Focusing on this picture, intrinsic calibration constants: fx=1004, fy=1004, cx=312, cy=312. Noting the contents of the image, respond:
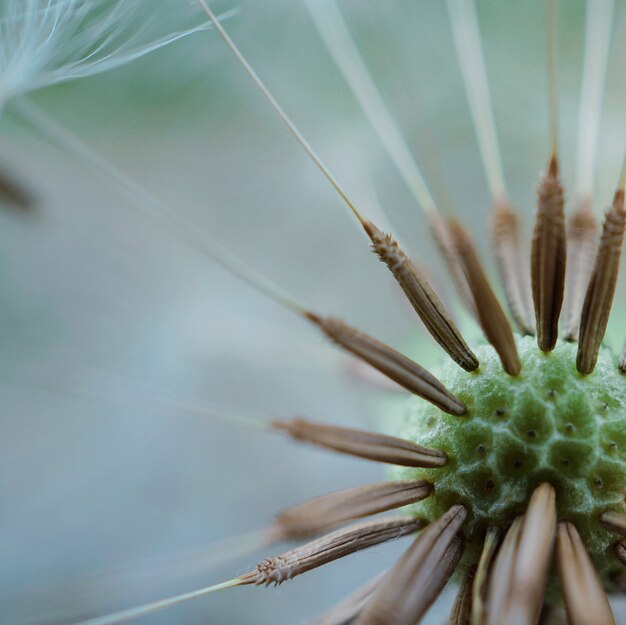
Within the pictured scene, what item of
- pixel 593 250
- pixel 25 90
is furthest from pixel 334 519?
pixel 25 90

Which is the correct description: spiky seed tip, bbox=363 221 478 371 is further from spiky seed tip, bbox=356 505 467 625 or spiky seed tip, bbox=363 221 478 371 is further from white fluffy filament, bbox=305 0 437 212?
white fluffy filament, bbox=305 0 437 212

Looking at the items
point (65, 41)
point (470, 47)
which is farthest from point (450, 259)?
point (470, 47)

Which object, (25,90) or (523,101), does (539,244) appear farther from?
(523,101)

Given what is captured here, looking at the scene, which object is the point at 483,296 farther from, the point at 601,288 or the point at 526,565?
the point at 526,565

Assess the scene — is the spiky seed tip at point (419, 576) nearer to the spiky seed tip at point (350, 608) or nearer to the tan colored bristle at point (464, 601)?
the tan colored bristle at point (464, 601)

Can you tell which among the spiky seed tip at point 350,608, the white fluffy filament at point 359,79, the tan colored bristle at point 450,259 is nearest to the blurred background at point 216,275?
the white fluffy filament at point 359,79

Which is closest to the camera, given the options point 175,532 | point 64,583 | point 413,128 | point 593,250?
point 593,250

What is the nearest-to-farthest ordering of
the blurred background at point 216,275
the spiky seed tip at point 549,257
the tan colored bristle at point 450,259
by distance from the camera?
the spiky seed tip at point 549,257 → the tan colored bristle at point 450,259 → the blurred background at point 216,275
